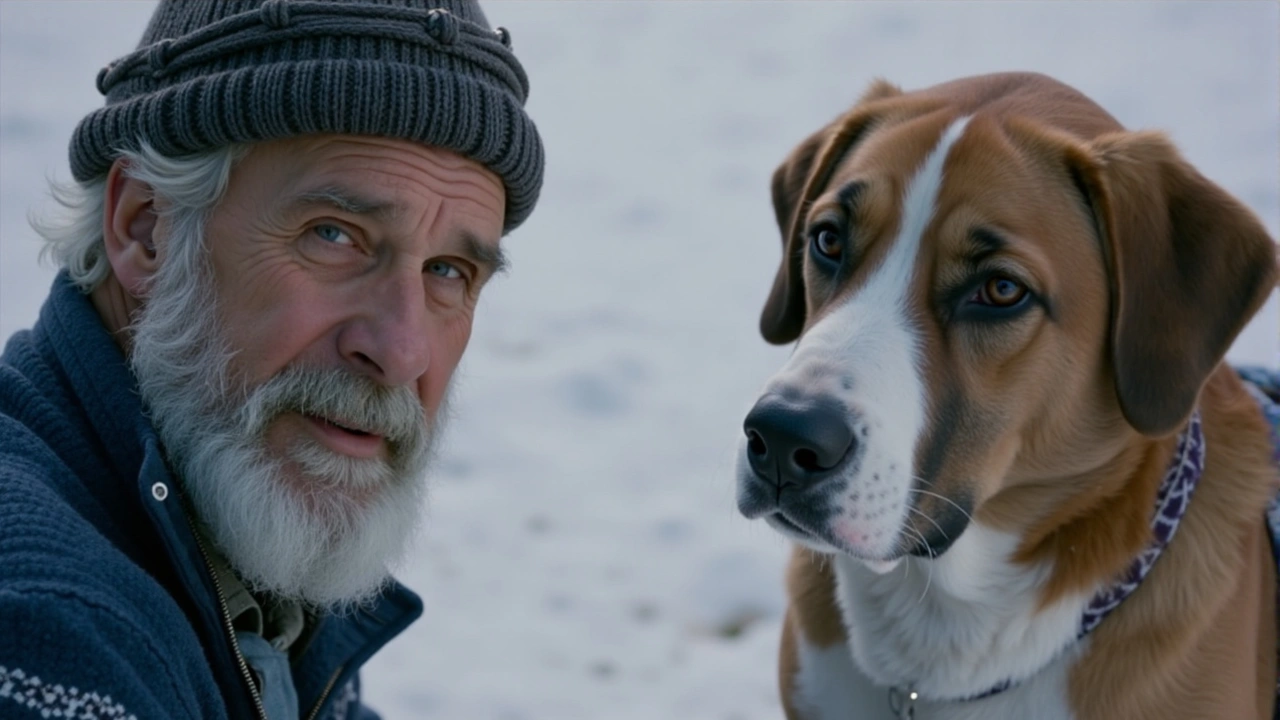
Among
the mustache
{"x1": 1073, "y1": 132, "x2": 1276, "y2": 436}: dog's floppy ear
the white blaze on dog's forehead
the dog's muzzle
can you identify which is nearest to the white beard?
the mustache

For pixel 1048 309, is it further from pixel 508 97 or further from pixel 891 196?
pixel 508 97

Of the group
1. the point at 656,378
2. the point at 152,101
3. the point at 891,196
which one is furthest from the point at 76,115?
the point at 891,196

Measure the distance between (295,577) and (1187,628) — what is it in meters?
1.84

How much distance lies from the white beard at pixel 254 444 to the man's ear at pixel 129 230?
0.09m

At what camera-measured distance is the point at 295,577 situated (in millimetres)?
2771

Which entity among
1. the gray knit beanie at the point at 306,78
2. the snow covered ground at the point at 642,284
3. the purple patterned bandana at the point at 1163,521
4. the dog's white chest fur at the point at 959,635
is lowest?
the snow covered ground at the point at 642,284

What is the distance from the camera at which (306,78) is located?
2588 millimetres

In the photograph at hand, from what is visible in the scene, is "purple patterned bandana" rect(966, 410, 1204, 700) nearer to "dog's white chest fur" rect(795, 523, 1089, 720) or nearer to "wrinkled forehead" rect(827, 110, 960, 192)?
"dog's white chest fur" rect(795, 523, 1089, 720)

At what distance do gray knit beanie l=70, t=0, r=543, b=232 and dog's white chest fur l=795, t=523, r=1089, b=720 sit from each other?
1326 millimetres

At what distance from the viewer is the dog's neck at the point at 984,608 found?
2816 millimetres

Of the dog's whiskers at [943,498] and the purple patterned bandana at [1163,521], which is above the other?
the dog's whiskers at [943,498]

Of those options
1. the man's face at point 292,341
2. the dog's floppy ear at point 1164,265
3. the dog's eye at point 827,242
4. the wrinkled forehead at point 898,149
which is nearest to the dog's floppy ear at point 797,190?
the wrinkled forehead at point 898,149

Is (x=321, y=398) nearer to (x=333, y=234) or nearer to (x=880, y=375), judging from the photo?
(x=333, y=234)

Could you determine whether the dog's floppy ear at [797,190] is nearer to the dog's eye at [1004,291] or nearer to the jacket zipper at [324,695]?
the dog's eye at [1004,291]
